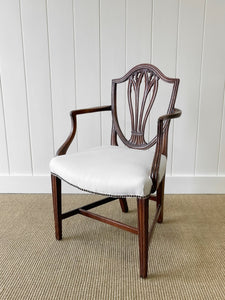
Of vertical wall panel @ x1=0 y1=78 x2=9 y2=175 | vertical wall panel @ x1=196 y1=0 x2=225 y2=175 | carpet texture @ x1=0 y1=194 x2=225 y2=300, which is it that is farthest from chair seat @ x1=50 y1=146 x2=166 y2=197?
vertical wall panel @ x1=0 y1=78 x2=9 y2=175

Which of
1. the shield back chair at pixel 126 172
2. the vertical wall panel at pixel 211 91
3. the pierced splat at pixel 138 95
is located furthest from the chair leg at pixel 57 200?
the vertical wall panel at pixel 211 91

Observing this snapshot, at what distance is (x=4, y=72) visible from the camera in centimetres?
179

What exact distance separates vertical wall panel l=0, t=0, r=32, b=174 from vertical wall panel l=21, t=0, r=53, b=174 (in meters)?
0.04

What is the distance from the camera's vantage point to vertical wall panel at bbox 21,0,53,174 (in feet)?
5.54

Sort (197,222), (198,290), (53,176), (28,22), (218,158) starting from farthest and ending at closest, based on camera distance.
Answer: (218,158), (28,22), (197,222), (53,176), (198,290)

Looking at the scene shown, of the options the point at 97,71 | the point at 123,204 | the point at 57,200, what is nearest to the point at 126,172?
the point at 57,200

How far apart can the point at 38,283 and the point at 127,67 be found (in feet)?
4.26

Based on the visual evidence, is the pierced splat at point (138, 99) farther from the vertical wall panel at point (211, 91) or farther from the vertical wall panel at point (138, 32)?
the vertical wall panel at point (211, 91)

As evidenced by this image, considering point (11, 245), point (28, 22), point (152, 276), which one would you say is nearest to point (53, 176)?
point (11, 245)

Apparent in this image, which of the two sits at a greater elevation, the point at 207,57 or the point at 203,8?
the point at 203,8

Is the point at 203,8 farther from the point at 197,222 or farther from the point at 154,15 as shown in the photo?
the point at 197,222

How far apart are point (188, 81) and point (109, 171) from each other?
97cm

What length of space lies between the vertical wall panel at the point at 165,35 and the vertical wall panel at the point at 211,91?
0.62 feet

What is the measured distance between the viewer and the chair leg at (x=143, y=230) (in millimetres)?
1060
